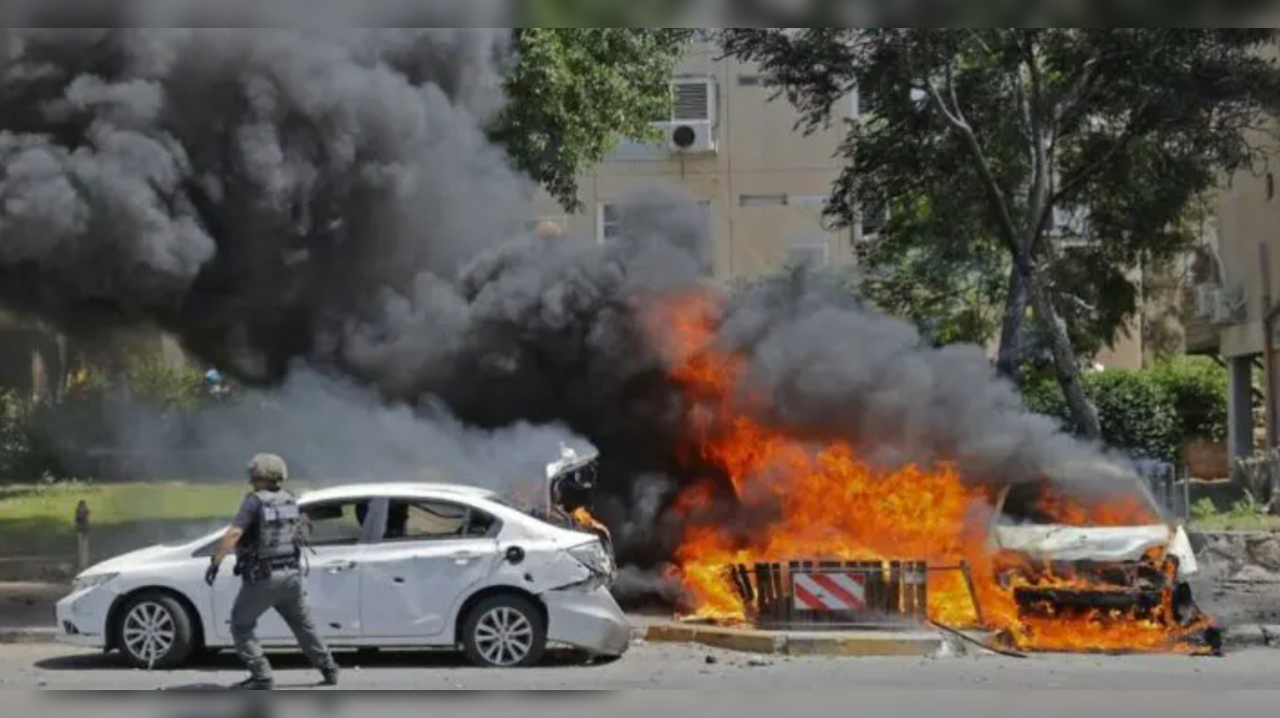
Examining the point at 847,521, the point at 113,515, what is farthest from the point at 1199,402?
the point at 113,515

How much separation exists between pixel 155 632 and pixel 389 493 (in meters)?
1.72

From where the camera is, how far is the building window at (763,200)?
17609mm

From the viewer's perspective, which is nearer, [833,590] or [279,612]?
[279,612]

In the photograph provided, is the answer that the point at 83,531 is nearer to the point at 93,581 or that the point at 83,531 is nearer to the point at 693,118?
the point at 93,581

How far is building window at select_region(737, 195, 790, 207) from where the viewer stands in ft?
57.8

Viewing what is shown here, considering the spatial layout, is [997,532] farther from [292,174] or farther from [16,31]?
[16,31]

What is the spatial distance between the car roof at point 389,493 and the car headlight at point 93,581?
52.0 inches

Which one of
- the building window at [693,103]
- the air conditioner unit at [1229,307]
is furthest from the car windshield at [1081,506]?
the air conditioner unit at [1229,307]

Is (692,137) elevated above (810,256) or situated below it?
above

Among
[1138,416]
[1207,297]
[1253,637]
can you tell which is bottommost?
[1253,637]

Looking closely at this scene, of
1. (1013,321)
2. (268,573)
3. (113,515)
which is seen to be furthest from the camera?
(113,515)

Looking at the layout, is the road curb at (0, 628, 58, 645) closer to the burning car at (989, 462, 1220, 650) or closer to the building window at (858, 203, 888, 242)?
the burning car at (989, 462, 1220, 650)

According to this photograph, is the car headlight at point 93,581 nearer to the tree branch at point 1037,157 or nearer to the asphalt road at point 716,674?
the asphalt road at point 716,674

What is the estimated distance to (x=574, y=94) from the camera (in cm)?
1630
